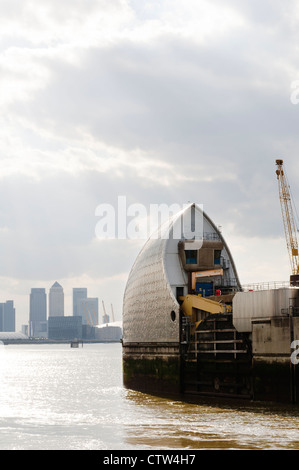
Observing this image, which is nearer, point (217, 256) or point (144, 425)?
point (144, 425)

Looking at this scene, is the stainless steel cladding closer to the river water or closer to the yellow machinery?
the yellow machinery

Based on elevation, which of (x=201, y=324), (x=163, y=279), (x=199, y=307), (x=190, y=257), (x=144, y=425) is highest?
(x=190, y=257)

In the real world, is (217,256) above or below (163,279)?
above

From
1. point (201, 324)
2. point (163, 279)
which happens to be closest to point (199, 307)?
point (201, 324)

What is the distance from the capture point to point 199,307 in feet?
184

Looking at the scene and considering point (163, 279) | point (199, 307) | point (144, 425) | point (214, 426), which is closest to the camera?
point (214, 426)

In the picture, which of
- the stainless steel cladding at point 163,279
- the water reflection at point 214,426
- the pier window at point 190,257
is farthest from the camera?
the pier window at point 190,257

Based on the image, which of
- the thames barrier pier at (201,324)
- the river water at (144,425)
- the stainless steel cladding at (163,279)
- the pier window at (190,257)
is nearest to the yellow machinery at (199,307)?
the thames barrier pier at (201,324)

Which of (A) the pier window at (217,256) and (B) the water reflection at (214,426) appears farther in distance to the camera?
(A) the pier window at (217,256)

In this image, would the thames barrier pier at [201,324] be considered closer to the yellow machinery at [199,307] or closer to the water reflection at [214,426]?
the yellow machinery at [199,307]

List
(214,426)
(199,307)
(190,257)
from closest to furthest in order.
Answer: (214,426), (199,307), (190,257)

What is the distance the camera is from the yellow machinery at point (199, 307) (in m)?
54.0

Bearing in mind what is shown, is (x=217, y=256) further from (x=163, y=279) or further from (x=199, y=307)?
(x=199, y=307)
